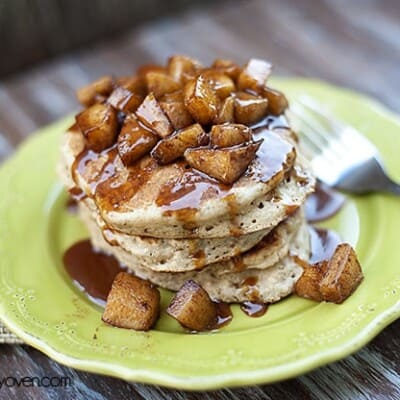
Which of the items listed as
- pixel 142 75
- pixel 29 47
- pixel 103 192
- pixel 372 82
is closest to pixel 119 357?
pixel 103 192

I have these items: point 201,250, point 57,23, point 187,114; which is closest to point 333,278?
point 201,250

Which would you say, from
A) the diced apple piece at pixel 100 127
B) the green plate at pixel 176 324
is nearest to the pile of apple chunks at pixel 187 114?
the diced apple piece at pixel 100 127

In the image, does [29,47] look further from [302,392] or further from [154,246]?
[302,392]

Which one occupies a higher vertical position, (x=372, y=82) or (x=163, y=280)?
(x=163, y=280)

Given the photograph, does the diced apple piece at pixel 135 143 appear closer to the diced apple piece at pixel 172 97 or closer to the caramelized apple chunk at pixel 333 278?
the diced apple piece at pixel 172 97

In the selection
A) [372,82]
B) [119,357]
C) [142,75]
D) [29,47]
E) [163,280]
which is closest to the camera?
[119,357]

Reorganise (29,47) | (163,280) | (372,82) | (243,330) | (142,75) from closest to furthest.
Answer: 1. (243,330)
2. (163,280)
3. (142,75)
4. (372,82)
5. (29,47)

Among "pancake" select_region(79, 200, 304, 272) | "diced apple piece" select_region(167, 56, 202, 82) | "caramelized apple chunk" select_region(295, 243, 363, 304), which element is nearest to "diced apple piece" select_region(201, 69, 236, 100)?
"diced apple piece" select_region(167, 56, 202, 82)
